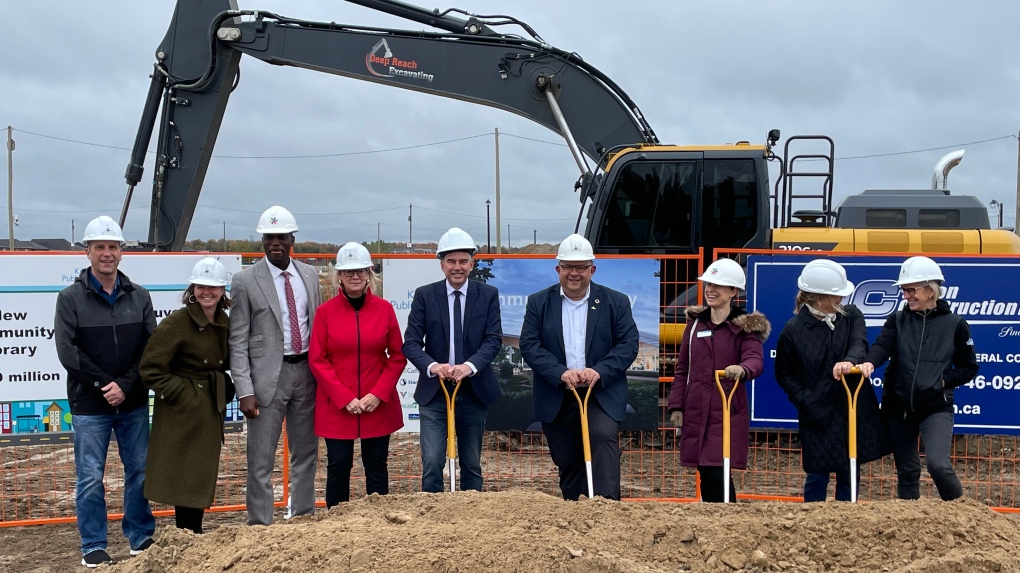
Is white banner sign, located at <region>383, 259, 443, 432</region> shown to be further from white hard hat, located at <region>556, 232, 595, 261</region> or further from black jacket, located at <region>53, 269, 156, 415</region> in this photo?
black jacket, located at <region>53, 269, 156, 415</region>

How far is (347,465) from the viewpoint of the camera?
18.1 feet

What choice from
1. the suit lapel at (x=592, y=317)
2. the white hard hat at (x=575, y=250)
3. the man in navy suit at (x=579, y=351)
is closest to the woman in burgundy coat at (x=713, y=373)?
the man in navy suit at (x=579, y=351)

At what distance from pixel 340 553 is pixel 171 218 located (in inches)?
301

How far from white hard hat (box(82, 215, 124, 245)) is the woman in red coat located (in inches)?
54.8

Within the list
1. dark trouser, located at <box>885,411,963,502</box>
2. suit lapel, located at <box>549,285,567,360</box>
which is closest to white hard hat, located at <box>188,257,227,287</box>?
suit lapel, located at <box>549,285,567,360</box>

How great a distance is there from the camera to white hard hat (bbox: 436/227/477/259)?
5.52m

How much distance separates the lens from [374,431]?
5.45 m

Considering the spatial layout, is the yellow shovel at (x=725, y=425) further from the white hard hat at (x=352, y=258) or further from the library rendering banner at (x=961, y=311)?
the white hard hat at (x=352, y=258)

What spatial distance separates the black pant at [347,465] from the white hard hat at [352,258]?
3.65 ft

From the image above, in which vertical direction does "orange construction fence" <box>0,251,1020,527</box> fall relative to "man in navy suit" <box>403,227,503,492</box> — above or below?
below

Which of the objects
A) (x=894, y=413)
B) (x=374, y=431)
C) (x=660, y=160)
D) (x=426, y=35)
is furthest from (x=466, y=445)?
(x=426, y=35)

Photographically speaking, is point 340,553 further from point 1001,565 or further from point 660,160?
point 660,160

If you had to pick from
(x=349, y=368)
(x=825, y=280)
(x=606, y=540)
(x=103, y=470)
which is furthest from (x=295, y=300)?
(x=825, y=280)

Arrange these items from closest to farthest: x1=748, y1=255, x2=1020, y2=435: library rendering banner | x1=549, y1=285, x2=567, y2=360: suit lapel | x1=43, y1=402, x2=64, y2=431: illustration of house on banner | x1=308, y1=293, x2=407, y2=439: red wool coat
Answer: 1. x1=308, y1=293, x2=407, y2=439: red wool coat
2. x1=549, y1=285, x2=567, y2=360: suit lapel
3. x1=43, y1=402, x2=64, y2=431: illustration of house on banner
4. x1=748, y1=255, x2=1020, y2=435: library rendering banner
